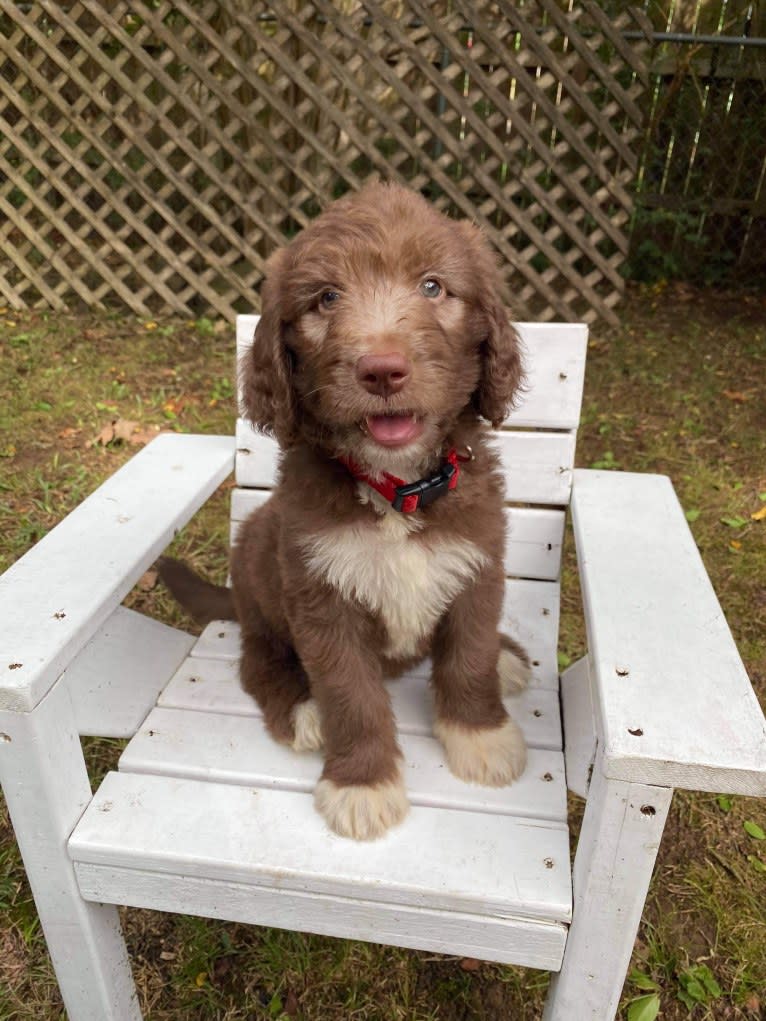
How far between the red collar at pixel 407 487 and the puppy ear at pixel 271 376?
0.15 metres

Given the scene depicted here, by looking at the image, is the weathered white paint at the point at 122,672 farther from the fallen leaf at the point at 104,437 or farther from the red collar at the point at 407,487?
the fallen leaf at the point at 104,437

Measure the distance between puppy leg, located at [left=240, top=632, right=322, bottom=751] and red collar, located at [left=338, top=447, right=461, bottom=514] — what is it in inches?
20.8

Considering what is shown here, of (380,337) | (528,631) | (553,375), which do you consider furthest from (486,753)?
(553,375)

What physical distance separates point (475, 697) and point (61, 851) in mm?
920

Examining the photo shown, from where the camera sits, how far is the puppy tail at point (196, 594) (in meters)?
2.50

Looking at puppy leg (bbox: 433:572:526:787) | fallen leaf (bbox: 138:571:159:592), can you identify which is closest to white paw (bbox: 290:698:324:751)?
puppy leg (bbox: 433:572:526:787)

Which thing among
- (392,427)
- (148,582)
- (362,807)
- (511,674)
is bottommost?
(148,582)

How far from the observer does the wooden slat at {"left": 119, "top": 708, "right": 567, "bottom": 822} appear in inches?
68.6

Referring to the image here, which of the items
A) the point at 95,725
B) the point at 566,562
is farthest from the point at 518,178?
the point at 95,725

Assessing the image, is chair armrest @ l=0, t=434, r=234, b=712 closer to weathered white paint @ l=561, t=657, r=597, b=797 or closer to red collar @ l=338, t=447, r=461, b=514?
red collar @ l=338, t=447, r=461, b=514

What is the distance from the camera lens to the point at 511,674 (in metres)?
2.15

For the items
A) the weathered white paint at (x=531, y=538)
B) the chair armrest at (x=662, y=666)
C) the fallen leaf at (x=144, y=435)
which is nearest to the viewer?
the chair armrest at (x=662, y=666)

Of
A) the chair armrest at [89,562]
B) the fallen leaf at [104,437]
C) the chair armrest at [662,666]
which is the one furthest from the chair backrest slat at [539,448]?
the fallen leaf at [104,437]

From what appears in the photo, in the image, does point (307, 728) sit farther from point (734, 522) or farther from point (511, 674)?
point (734, 522)
